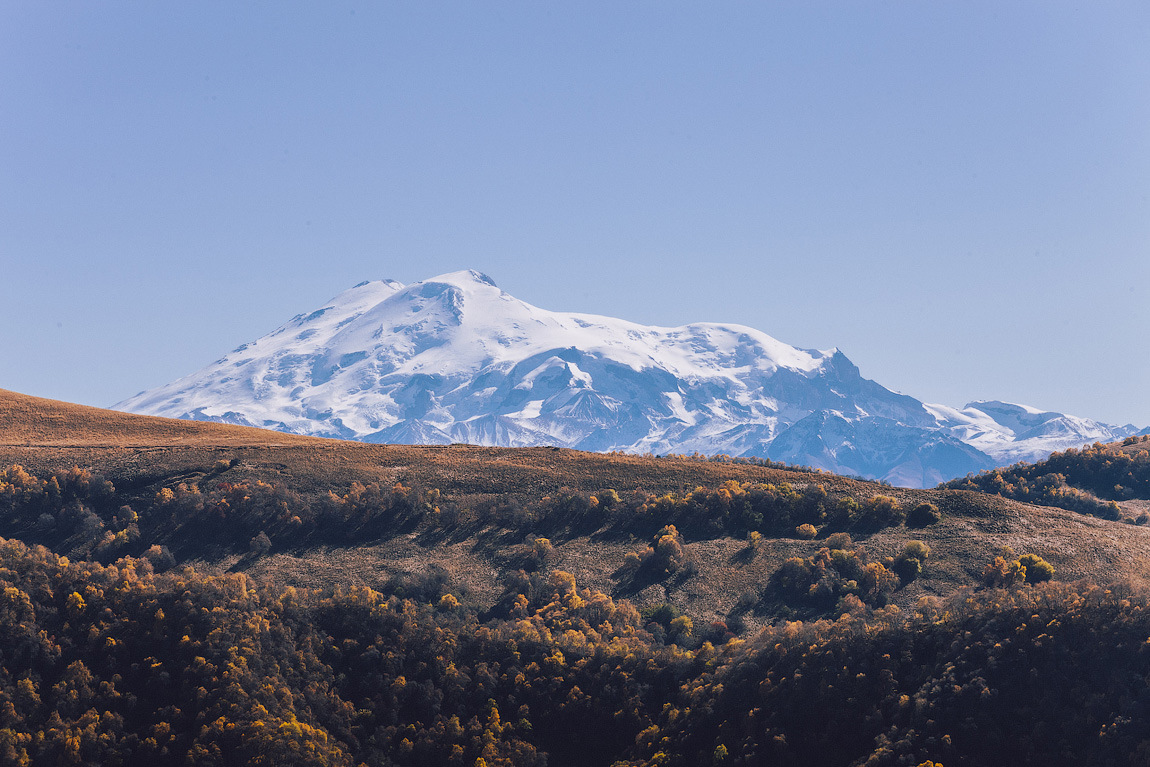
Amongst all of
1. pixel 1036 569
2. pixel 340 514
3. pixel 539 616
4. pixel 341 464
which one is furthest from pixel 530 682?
pixel 341 464

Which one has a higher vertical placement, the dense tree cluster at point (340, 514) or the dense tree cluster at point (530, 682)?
the dense tree cluster at point (340, 514)

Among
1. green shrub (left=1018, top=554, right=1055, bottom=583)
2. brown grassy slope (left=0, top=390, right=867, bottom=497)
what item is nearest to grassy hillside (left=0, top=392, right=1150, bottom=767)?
green shrub (left=1018, top=554, right=1055, bottom=583)

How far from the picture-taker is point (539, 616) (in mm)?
135500

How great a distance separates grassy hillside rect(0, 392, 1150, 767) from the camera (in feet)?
330

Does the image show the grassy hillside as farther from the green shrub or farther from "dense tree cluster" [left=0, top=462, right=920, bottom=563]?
"dense tree cluster" [left=0, top=462, right=920, bottom=563]

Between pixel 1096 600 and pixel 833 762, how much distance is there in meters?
33.1

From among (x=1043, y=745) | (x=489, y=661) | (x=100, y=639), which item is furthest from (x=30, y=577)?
(x=1043, y=745)

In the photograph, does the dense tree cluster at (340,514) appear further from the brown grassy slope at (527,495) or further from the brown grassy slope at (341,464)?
the brown grassy slope at (341,464)

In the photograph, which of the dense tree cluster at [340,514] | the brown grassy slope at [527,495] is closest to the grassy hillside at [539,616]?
the dense tree cluster at [340,514]

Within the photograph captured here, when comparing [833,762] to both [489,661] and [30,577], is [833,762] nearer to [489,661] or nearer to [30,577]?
[489,661]

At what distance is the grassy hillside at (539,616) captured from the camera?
3957 inches

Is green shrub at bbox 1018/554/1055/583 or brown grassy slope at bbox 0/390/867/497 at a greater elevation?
brown grassy slope at bbox 0/390/867/497

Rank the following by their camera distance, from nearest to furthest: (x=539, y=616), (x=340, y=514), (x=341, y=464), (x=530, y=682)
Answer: (x=530, y=682), (x=539, y=616), (x=340, y=514), (x=341, y=464)

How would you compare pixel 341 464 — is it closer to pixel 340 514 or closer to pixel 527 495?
pixel 340 514
